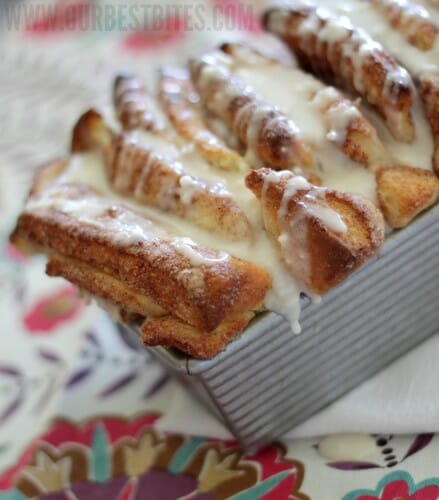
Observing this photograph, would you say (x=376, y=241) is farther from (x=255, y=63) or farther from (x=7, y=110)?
(x=7, y=110)

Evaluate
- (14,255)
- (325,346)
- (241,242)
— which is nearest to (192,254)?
(241,242)

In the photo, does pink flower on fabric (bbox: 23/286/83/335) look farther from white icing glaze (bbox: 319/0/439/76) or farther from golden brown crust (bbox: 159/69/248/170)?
white icing glaze (bbox: 319/0/439/76)

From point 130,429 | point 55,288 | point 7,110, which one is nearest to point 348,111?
point 130,429

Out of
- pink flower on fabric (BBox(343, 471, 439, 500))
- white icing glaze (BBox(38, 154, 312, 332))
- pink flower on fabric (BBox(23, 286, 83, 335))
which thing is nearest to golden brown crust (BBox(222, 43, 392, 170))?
white icing glaze (BBox(38, 154, 312, 332))

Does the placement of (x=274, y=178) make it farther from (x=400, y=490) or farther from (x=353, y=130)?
(x=400, y=490)

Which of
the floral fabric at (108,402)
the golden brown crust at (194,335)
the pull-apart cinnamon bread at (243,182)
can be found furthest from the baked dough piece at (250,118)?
the floral fabric at (108,402)
